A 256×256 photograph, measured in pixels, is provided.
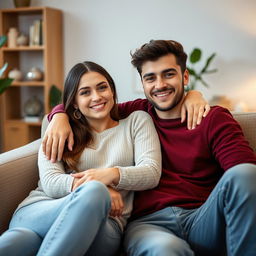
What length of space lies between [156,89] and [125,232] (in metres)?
0.56

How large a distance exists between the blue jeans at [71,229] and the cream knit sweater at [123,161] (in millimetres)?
99

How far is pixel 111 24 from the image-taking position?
3.93 m

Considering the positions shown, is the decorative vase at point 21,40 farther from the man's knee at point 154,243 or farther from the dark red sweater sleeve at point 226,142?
the man's knee at point 154,243

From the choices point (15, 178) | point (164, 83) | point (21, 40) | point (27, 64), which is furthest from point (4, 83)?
point (164, 83)

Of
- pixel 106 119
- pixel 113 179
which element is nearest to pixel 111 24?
pixel 106 119

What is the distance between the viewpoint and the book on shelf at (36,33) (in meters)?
3.95

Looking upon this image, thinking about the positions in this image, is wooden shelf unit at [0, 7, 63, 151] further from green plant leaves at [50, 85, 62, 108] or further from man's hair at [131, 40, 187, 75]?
man's hair at [131, 40, 187, 75]

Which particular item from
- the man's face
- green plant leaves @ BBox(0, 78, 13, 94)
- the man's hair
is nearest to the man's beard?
the man's face

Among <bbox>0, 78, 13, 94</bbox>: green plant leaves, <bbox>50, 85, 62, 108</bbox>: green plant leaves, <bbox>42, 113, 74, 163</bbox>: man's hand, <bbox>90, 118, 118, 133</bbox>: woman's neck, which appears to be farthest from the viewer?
<bbox>50, 85, 62, 108</bbox>: green plant leaves

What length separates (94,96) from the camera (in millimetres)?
1632

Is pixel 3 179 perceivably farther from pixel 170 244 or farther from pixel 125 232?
pixel 170 244

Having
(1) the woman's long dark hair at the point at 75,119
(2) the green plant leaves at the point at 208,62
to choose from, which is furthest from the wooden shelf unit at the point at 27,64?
(1) the woman's long dark hair at the point at 75,119

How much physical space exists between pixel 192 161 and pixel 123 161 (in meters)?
0.26

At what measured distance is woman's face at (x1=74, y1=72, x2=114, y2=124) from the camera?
164cm
